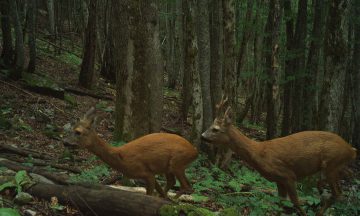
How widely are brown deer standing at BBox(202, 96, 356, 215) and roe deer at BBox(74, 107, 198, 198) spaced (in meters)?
0.84

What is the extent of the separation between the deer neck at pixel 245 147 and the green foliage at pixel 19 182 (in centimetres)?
352

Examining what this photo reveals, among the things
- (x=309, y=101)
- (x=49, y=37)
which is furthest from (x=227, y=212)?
(x=49, y=37)

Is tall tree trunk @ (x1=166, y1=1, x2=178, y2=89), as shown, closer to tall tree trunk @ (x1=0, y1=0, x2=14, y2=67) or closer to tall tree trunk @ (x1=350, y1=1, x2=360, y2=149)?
tall tree trunk @ (x1=350, y1=1, x2=360, y2=149)

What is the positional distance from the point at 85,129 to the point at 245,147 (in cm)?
282

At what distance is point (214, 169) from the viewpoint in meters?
12.1

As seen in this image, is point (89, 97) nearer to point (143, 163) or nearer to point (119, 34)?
point (119, 34)

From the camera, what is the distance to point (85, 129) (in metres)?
7.09

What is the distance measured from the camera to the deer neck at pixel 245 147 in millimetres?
8023

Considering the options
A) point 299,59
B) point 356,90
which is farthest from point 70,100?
point 356,90

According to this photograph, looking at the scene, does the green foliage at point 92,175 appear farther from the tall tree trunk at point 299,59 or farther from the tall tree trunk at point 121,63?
the tall tree trunk at point 299,59

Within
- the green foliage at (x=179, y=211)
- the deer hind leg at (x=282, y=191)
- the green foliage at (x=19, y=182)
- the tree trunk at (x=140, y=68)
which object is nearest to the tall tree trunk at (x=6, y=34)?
the tree trunk at (x=140, y=68)

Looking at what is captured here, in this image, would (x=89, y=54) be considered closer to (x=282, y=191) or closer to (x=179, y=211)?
(x=282, y=191)

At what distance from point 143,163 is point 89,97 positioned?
43.0ft

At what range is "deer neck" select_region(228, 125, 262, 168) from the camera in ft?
26.3
